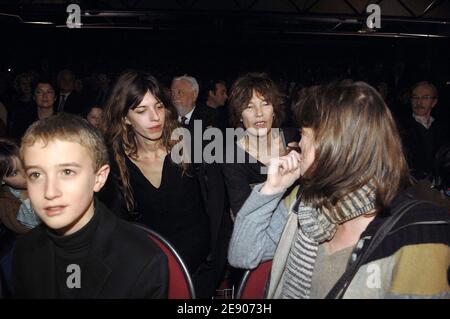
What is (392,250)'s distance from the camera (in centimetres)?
116

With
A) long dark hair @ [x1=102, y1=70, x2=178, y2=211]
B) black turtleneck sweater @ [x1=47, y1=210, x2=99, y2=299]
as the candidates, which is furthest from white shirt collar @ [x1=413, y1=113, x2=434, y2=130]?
black turtleneck sweater @ [x1=47, y1=210, x2=99, y2=299]

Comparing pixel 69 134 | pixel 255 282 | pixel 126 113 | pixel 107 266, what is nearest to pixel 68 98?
pixel 126 113

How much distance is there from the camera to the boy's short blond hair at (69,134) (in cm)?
131

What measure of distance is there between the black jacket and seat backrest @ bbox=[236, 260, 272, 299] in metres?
0.35

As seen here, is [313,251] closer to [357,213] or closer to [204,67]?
[357,213]

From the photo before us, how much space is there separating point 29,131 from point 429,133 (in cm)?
391

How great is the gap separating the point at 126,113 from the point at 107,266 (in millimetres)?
1095

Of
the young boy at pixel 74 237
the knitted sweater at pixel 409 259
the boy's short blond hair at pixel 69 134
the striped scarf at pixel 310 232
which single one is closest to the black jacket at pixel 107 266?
the young boy at pixel 74 237

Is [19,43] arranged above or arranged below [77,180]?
above

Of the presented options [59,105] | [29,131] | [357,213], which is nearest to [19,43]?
[59,105]

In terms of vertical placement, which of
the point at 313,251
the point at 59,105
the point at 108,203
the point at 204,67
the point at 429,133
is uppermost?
the point at 204,67

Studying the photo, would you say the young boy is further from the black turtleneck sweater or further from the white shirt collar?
the white shirt collar

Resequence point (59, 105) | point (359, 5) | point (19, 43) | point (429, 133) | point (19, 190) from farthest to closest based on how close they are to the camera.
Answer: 1. point (19, 43)
2. point (359, 5)
3. point (59, 105)
4. point (429, 133)
5. point (19, 190)

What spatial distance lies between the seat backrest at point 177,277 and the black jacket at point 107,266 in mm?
61
